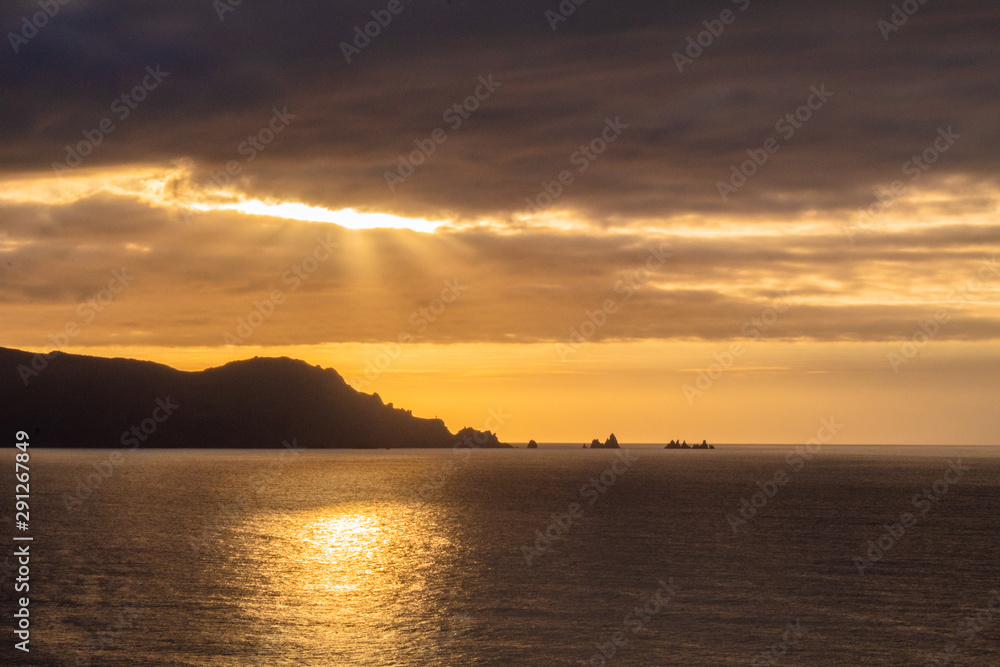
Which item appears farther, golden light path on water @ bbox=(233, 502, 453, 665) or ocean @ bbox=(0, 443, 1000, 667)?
golden light path on water @ bbox=(233, 502, 453, 665)

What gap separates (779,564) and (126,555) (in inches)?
A: 2102

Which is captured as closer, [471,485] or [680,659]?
[680,659]

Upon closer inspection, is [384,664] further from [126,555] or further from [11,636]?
[126,555]

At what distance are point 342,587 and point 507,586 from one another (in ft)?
37.1

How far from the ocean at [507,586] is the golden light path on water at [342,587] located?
22 centimetres

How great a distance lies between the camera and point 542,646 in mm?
43031

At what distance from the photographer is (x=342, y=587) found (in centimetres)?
5734

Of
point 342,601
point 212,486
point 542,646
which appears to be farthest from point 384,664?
point 212,486

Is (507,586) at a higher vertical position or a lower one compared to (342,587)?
higher

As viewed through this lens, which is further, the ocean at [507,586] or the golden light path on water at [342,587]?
the golden light path on water at [342,587]

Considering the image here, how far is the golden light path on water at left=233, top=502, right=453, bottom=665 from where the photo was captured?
43094 mm

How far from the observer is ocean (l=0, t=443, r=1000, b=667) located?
42594 mm

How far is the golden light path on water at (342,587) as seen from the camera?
141 feet

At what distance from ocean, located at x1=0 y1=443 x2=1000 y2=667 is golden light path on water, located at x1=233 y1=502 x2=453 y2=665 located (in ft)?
Answer: 0.72
